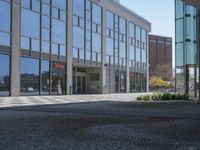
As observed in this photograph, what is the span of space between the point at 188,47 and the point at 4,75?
16571 mm

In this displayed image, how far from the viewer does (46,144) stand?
27.5 feet

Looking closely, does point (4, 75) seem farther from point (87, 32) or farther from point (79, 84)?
point (79, 84)

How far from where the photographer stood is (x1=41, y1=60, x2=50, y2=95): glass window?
4294 centimetres

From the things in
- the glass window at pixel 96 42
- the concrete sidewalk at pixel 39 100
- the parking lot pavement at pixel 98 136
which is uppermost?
the glass window at pixel 96 42

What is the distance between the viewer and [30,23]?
133 ft

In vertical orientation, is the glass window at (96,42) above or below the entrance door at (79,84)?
above

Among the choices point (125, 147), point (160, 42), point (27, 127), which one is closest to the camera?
point (125, 147)

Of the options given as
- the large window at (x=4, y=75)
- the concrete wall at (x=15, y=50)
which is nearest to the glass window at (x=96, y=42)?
the concrete wall at (x=15, y=50)

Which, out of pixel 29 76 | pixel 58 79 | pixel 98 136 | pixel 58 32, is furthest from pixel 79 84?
pixel 98 136

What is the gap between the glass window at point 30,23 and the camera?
3969cm

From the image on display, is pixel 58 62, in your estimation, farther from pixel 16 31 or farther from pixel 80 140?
pixel 80 140

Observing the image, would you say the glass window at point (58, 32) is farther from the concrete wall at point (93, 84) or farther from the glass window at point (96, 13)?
the concrete wall at point (93, 84)

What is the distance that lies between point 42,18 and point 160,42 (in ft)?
313

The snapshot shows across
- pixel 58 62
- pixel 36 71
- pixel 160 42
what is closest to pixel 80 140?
pixel 36 71
